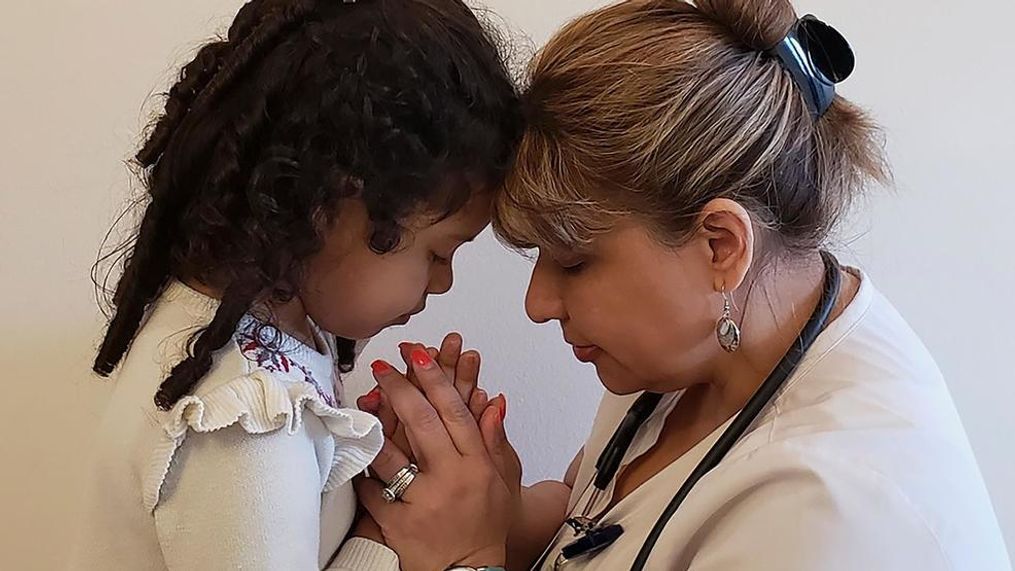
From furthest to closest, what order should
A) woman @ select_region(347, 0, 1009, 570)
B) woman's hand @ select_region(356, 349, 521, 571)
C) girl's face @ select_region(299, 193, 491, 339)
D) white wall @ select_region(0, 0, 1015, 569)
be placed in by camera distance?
white wall @ select_region(0, 0, 1015, 569), woman's hand @ select_region(356, 349, 521, 571), girl's face @ select_region(299, 193, 491, 339), woman @ select_region(347, 0, 1009, 570)

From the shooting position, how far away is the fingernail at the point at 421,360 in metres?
→ 1.03

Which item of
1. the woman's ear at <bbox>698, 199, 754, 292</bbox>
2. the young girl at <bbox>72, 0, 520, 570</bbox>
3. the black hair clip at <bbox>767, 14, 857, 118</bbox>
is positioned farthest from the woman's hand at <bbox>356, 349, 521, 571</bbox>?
the black hair clip at <bbox>767, 14, 857, 118</bbox>

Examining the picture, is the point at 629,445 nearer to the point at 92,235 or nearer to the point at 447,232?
the point at 447,232

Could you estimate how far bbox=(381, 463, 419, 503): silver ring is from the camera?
101cm

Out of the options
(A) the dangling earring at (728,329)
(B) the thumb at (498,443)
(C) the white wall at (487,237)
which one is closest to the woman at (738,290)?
(A) the dangling earring at (728,329)

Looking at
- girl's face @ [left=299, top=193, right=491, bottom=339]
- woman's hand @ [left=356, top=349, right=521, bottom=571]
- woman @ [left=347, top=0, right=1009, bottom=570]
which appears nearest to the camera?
woman @ [left=347, top=0, right=1009, bottom=570]

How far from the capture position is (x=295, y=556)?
829 mm

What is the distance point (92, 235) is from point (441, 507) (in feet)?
1.75

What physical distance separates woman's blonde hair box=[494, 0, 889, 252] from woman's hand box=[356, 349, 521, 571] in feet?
0.74

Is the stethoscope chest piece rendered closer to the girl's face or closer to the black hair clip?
the girl's face

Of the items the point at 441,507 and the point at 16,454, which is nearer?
the point at 441,507

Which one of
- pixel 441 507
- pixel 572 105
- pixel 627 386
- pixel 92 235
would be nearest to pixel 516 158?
pixel 572 105

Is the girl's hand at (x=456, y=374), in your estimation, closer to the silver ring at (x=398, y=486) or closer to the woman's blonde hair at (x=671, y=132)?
the silver ring at (x=398, y=486)

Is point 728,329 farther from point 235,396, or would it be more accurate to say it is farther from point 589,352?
point 235,396
